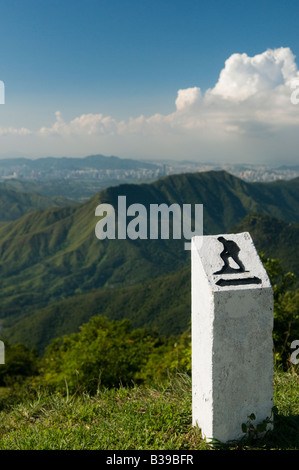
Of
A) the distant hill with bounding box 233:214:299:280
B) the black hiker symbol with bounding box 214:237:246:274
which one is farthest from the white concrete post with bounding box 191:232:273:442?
the distant hill with bounding box 233:214:299:280

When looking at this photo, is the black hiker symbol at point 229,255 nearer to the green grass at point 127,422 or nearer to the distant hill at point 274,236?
the green grass at point 127,422

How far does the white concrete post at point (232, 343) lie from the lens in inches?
161

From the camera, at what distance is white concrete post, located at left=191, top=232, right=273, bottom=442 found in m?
4.08

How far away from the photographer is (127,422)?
4895 mm

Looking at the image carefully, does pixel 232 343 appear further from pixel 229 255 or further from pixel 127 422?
pixel 127 422

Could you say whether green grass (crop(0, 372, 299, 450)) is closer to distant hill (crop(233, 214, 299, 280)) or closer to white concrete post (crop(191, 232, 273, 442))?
white concrete post (crop(191, 232, 273, 442))

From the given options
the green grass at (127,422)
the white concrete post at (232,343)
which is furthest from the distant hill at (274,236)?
the white concrete post at (232,343)

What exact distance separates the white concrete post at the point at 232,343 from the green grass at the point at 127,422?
0.36 metres

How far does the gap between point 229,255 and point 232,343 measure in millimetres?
1040

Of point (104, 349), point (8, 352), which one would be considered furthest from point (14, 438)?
point (8, 352)

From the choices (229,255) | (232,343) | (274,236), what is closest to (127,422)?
(232,343)

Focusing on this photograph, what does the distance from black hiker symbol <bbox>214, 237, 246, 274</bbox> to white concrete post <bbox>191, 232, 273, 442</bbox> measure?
0.5 inches

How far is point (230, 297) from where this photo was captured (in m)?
4.05
